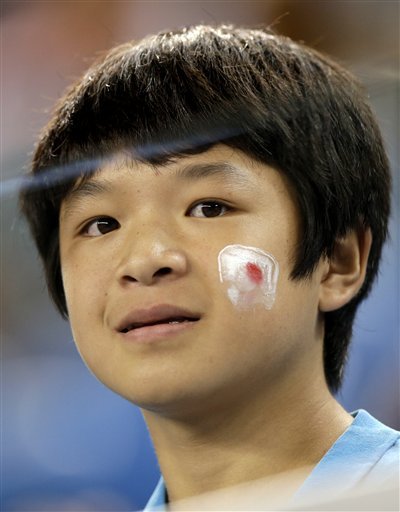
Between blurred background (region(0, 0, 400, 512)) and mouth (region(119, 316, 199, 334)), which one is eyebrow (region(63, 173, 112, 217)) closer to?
mouth (region(119, 316, 199, 334))

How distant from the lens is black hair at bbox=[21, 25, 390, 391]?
76 cm

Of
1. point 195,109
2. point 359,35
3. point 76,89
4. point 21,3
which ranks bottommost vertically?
point 195,109

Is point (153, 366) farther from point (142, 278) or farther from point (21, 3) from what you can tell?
point (21, 3)

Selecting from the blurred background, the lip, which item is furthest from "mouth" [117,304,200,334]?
the blurred background

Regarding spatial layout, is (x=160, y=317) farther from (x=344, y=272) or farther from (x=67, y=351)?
(x=67, y=351)

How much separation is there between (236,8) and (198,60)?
17.7 inches

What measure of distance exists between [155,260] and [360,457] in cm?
24

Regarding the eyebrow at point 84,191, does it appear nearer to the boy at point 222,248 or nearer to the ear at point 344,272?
the boy at point 222,248

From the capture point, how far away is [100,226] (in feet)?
2.59

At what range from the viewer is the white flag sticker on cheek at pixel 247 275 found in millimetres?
721

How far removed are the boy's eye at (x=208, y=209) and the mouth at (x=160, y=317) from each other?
0.09 m

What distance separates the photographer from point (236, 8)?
48.2 inches

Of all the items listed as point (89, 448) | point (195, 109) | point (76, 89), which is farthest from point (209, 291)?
point (89, 448)

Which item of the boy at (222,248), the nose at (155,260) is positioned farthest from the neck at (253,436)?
the nose at (155,260)
